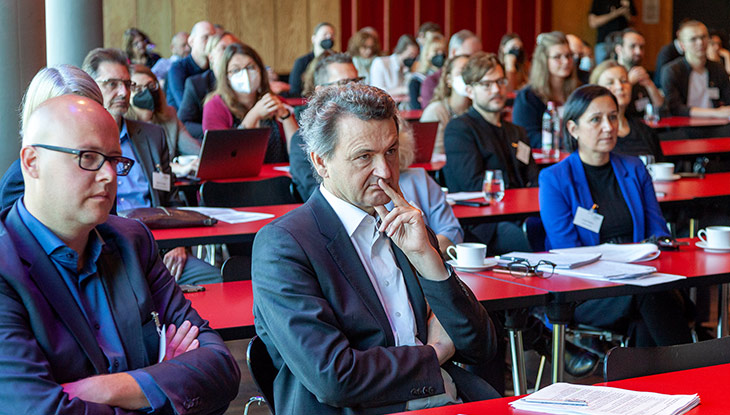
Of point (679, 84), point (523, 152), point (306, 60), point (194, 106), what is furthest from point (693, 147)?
point (306, 60)

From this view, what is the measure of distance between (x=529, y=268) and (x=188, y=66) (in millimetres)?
6714

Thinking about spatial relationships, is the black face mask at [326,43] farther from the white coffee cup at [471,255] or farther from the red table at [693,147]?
the white coffee cup at [471,255]

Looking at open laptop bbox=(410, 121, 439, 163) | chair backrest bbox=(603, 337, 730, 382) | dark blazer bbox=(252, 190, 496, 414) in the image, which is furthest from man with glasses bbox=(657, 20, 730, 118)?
dark blazer bbox=(252, 190, 496, 414)

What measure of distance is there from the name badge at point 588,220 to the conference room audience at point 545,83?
11.6 ft

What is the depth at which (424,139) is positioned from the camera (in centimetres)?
621

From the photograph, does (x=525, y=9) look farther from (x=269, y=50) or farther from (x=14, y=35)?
(x=14, y=35)

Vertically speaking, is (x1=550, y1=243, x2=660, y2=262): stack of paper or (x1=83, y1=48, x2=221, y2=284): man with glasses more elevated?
(x1=83, y1=48, x2=221, y2=284): man with glasses

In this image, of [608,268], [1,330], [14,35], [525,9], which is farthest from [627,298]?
[525,9]

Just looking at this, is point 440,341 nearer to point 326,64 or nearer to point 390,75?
point 326,64

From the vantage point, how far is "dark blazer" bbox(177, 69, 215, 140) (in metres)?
6.95

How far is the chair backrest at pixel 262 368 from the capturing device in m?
2.33

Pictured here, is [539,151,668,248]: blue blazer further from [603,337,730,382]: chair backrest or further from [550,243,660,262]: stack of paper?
[603,337,730,382]: chair backrest

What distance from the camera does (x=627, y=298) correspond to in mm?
3623

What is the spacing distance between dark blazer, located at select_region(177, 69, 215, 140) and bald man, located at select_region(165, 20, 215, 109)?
139cm
